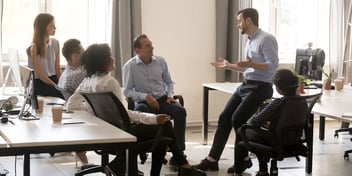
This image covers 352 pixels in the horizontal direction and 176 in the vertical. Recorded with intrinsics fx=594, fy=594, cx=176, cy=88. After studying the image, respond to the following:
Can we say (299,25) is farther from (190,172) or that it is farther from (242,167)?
(190,172)

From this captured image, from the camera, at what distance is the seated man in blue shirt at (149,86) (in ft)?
17.6

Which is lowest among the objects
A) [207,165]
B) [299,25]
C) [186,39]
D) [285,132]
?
[207,165]

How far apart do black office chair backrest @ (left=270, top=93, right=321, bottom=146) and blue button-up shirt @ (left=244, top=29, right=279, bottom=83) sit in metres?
0.72

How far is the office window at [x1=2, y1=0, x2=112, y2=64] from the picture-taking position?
6.80m

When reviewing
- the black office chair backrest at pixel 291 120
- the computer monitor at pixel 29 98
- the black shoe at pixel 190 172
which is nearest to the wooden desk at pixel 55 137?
the computer monitor at pixel 29 98

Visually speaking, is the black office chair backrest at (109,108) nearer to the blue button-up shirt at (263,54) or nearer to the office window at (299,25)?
the blue button-up shirt at (263,54)

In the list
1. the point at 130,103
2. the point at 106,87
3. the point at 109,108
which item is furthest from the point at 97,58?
the point at 130,103

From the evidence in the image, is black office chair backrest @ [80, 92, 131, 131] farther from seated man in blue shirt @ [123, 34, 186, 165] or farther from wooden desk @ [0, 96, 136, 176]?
seated man in blue shirt @ [123, 34, 186, 165]

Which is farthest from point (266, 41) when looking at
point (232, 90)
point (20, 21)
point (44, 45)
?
point (20, 21)

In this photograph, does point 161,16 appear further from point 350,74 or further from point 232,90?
point 350,74

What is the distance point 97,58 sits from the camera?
4324 millimetres

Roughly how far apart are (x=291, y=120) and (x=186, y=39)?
128 inches

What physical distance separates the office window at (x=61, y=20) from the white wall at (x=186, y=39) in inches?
20.5

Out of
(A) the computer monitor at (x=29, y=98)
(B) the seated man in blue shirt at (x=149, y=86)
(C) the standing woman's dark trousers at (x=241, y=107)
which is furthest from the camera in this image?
(B) the seated man in blue shirt at (x=149, y=86)
